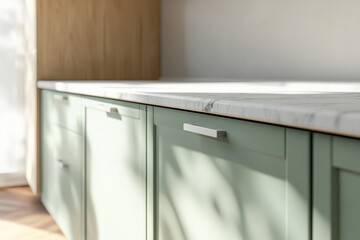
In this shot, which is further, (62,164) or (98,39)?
(98,39)

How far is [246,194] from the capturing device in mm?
1098

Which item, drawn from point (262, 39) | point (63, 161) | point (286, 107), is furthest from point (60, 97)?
point (286, 107)

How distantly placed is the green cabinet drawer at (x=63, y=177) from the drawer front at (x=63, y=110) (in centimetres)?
4

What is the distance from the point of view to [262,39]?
93.5 inches

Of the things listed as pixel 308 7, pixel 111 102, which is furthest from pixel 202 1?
pixel 111 102

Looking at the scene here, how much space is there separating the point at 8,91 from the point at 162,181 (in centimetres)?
244

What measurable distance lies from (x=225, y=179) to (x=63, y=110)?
161 centimetres

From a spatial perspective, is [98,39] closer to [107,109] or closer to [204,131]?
[107,109]

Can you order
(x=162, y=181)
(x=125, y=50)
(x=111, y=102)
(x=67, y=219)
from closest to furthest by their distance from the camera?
(x=162, y=181) → (x=111, y=102) → (x=67, y=219) → (x=125, y=50)

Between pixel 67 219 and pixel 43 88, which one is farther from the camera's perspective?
pixel 43 88

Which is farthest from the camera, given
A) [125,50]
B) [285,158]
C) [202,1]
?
[125,50]

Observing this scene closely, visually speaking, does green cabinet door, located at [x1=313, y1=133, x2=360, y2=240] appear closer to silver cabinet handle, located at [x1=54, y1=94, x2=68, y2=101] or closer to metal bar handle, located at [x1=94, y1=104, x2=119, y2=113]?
metal bar handle, located at [x1=94, y1=104, x2=119, y2=113]

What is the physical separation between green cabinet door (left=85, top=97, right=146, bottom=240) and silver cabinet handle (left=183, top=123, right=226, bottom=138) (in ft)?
1.17

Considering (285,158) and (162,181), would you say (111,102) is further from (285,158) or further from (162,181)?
(285,158)
